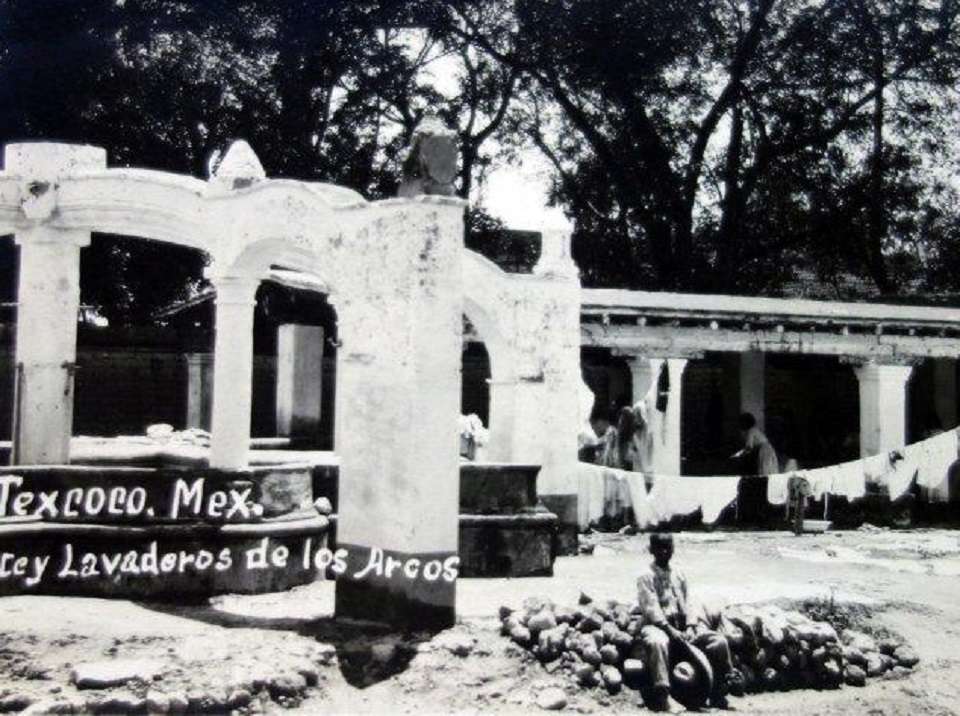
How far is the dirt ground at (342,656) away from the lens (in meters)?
7.42

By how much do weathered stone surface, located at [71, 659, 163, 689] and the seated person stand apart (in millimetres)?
3426

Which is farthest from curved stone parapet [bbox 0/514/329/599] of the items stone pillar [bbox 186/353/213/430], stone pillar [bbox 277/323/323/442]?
stone pillar [bbox 186/353/213/430]

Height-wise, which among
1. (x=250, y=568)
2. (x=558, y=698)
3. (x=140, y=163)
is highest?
(x=140, y=163)

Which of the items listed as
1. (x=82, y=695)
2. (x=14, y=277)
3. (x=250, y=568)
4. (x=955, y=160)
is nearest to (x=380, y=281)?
(x=250, y=568)

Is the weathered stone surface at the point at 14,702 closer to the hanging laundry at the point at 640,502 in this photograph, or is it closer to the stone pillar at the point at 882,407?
the hanging laundry at the point at 640,502

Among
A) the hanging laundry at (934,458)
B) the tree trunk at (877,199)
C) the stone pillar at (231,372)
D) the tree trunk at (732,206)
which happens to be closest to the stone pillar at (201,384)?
the stone pillar at (231,372)

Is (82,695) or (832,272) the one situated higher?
(832,272)

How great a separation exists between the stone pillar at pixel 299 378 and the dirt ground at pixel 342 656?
6.59 metres

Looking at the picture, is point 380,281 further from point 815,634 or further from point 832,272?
point 832,272

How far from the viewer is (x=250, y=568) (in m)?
9.95

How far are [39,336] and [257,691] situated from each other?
4.78 metres

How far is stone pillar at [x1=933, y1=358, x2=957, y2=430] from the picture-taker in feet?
69.3

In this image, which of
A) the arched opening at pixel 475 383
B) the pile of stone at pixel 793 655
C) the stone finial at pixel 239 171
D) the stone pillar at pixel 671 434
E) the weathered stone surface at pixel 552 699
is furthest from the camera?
the arched opening at pixel 475 383

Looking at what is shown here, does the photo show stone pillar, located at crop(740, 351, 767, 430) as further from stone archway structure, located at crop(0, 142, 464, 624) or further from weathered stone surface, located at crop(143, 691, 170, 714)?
weathered stone surface, located at crop(143, 691, 170, 714)
